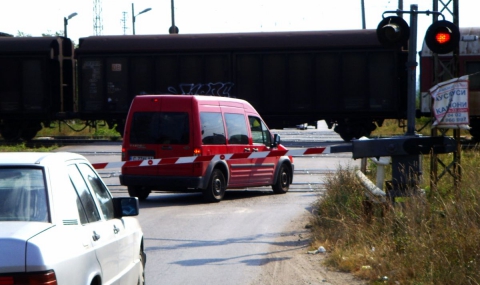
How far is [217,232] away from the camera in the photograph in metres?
10.8

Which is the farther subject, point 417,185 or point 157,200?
point 157,200

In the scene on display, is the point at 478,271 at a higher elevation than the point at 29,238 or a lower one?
lower

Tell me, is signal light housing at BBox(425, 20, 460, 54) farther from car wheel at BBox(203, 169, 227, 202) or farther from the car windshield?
the car windshield

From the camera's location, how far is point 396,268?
7.20 m

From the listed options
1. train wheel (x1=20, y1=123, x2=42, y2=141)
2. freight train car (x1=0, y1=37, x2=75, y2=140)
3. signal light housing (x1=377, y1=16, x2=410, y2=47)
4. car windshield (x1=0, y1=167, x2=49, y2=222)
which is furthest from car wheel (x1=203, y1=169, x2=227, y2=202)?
train wheel (x1=20, y1=123, x2=42, y2=141)

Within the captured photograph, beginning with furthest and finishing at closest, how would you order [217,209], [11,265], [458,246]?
1. [217,209]
2. [458,246]
3. [11,265]

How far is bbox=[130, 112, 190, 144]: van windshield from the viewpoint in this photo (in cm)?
1382

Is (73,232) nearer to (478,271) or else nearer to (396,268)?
(478,271)

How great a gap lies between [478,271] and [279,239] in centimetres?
444

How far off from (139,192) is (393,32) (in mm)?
6371

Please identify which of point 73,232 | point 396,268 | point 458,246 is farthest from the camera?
point 396,268

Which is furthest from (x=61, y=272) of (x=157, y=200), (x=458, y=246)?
(x=157, y=200)

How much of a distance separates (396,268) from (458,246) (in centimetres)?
77

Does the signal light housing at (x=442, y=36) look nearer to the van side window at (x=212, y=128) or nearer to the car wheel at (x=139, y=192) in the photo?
the van side window at (x=212, y=128)
